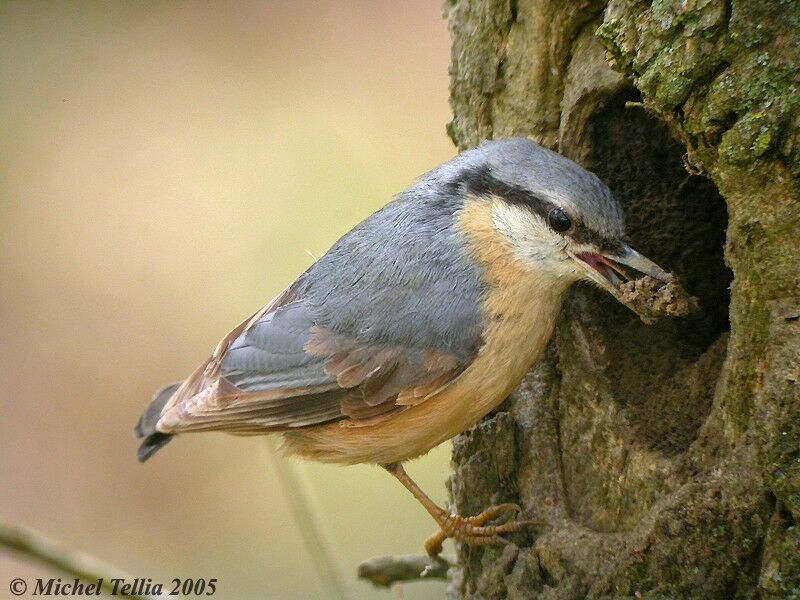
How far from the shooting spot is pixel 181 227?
5242 millimetres

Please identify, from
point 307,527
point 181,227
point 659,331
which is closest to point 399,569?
point 307,527

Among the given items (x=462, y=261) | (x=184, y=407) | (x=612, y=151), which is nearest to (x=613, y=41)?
(x=612, y=151)

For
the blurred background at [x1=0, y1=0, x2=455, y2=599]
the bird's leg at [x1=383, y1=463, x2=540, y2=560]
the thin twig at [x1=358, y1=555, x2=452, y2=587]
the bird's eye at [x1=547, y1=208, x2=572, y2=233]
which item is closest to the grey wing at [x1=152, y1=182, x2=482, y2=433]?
the bird's eye at [x1=547, y1=208, x2=572, y2=233]

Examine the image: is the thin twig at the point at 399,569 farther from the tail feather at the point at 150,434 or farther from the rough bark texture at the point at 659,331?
the tail feather at the point at 150,434

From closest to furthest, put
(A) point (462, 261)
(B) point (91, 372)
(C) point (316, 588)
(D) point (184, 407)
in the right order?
(A) point (462, 261) → (D) point (184, 407) → (C) point (316, 588) → (B) point (91, 372)

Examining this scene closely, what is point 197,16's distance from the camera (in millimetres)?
5852

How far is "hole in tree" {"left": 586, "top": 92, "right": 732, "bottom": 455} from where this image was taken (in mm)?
2611

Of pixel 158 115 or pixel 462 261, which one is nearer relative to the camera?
pixel 462 261

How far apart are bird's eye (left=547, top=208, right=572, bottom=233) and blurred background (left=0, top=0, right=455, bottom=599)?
2.16 metres

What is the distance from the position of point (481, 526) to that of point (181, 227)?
2.97 metres

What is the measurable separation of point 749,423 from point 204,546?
10.4ft

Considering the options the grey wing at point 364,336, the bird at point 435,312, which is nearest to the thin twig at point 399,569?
the bird at point 435,312

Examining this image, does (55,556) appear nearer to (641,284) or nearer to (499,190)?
(499,190)

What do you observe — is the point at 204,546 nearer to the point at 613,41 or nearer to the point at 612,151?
the point at 612,151
